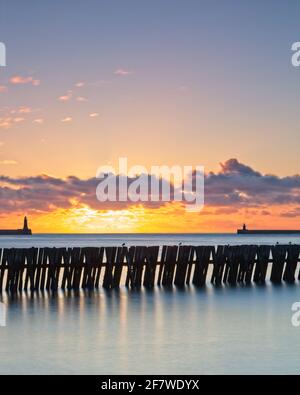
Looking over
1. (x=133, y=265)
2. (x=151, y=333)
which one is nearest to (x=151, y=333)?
(x=151, y=333)

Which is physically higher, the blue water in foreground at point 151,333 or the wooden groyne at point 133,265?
the wooden groyne at point 133,265

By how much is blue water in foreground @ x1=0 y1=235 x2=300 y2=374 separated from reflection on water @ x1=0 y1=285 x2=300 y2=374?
2 centimetres

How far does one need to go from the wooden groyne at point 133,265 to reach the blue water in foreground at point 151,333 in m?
0.99

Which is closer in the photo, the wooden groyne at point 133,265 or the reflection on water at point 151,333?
the reflection on water at point 151,333

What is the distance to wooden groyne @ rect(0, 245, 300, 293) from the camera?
26.2 meters

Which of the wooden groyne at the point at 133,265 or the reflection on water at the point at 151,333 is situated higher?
the wooden groyne at the point at 133,265

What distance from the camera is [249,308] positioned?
80.6 feet

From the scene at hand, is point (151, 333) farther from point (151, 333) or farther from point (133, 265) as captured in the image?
point (133, 265)

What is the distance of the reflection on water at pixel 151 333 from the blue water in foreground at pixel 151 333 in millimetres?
20

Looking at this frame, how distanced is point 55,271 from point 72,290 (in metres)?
1.06

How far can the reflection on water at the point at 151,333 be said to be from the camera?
16.5 metres

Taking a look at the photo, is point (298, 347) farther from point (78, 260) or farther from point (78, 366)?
point (78, 260)
